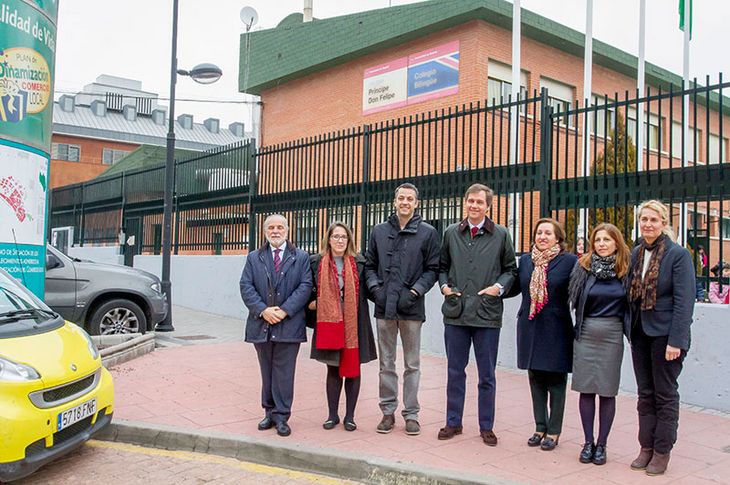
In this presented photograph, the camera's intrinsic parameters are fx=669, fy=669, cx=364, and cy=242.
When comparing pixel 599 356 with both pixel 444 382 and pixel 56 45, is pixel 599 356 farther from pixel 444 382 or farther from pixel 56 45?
pixel 56 45

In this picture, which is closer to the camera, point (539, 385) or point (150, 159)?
point (539, 385)

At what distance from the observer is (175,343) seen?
10.5 m

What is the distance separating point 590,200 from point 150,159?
30.0m

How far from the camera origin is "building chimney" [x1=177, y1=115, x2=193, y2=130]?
58594mm

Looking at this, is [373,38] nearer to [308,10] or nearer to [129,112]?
[308,10]

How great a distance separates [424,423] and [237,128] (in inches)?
2355

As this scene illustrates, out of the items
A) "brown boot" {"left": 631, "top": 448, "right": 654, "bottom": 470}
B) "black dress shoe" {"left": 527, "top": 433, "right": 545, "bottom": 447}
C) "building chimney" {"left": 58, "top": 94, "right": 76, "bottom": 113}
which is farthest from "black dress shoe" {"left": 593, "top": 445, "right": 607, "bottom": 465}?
"building chimney" {"left": 58, "top": 94, "right": 76, "bottom": 113}

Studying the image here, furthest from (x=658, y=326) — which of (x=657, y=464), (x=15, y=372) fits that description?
(x=15, y=372)

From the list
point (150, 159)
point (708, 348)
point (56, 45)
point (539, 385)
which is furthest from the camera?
point (150, 159)

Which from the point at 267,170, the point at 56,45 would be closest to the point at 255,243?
the point at 267,170

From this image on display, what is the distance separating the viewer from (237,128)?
6303 cm

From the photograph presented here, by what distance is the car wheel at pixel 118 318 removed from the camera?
9.45 m

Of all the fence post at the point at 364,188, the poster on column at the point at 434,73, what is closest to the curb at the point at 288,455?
the fence post at the point at 364,188

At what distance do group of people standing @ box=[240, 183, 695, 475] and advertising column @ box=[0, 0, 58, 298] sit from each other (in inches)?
140
